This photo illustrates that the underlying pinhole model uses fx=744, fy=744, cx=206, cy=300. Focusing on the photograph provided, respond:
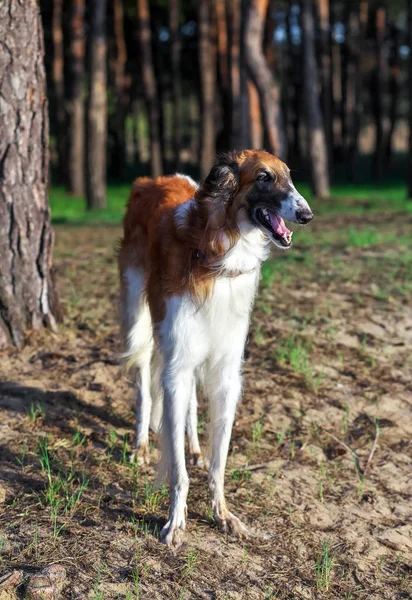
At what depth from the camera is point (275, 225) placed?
375cm

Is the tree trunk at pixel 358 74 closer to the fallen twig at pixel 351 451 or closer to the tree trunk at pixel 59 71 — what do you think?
the tree trunk at pixel 59 71

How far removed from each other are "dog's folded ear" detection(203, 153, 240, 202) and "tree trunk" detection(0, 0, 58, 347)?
2.43 metres

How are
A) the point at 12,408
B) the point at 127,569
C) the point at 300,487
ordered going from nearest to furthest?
the point at 127,569, the point at 300,487, the point at 12,408

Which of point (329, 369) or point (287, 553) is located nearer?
point (287, 553)

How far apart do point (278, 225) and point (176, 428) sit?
4.17ft

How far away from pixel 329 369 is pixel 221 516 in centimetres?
215

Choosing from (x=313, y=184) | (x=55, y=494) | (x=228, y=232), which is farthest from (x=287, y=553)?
(x=313, y=184)

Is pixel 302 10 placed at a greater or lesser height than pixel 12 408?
greater

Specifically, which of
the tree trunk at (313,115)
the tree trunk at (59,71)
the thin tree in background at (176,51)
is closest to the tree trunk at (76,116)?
the tree trunk at (59,71)

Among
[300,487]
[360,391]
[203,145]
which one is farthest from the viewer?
[203,145]

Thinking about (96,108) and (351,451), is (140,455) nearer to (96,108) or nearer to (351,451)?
(351,451)

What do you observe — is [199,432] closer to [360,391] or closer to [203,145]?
[360,391]

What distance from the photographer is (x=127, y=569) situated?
359cm

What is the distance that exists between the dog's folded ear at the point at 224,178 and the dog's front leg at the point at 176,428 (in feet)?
3.16
